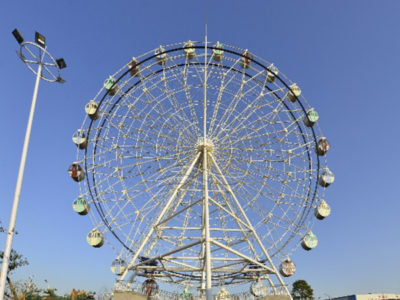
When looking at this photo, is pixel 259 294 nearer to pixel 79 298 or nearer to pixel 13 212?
pixel 13 212

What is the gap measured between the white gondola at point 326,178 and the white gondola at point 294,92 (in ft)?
16.8

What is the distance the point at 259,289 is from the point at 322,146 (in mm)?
9554

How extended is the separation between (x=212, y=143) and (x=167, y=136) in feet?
9.44

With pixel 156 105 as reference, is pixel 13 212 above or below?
below

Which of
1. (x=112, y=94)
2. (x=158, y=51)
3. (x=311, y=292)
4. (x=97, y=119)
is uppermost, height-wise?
(x=158, y=51)

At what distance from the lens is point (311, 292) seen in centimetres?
6112

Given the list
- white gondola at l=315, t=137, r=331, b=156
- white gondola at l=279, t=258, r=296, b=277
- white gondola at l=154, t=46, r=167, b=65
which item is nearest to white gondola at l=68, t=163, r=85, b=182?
white gondola at l=154, t=46, r=167, b=65

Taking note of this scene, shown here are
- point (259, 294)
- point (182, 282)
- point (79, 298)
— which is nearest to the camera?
point (259, 294)

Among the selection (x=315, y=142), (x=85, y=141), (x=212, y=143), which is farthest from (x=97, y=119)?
(x=315, y=142)

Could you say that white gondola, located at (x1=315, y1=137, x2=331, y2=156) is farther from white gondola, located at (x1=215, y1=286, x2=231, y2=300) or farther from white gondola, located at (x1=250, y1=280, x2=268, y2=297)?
white gondola, located at (x1=215, y1=286, x2=231, y2=300)

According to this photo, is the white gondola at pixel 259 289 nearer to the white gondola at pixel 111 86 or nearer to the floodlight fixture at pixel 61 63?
the white gondola at pixel 111 86

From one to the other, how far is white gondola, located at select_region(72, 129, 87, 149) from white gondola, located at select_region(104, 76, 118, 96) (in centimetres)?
314

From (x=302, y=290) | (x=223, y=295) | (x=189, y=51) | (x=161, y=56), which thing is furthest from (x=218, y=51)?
(x=302, y=290)

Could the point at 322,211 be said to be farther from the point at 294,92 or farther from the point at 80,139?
the point at 80,139
